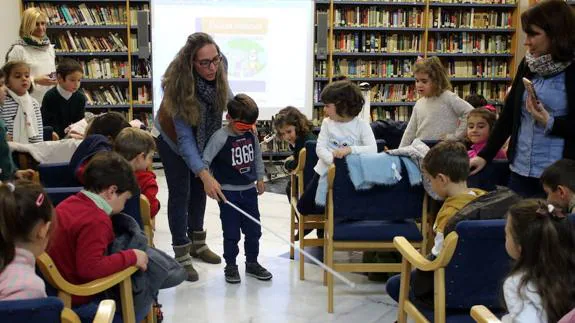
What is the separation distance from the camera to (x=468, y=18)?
814 centimetres

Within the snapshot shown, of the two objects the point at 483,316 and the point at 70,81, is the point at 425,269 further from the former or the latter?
the point at 70,81

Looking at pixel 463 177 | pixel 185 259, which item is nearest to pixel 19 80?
pixel 185 259

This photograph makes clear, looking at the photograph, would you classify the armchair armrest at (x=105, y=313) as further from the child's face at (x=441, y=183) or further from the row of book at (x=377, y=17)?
the row of book at (x=377, y=17)

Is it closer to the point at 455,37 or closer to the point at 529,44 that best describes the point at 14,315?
the point at 529,44

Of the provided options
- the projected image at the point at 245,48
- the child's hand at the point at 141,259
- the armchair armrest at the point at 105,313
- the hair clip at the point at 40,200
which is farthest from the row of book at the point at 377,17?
the armchair armrest at the point at 105,313

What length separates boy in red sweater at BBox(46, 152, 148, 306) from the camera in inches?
80.3

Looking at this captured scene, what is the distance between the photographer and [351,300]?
10.8 feet

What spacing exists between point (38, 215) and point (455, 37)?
735 centimetres

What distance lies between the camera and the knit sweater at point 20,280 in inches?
62.2

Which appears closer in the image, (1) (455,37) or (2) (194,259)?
(2) (194,259)

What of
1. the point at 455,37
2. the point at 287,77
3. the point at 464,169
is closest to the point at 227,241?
the point at 464,169

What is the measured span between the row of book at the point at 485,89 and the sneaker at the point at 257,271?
557 cm

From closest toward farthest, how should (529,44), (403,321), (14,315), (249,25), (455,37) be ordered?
(14,315), (403,321), (529,44), (249,25), (455,37)

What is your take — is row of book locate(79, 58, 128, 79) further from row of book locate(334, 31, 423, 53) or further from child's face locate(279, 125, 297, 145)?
child's face locate(279, 125, 297, 145)
